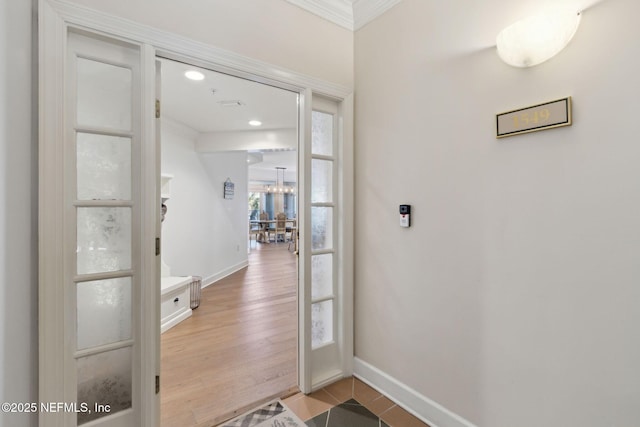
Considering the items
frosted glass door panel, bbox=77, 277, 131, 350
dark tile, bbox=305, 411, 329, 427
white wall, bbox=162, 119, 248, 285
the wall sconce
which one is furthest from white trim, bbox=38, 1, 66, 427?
white wall, bbox=162, 119, 248, 285

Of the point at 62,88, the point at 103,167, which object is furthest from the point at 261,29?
the point at 103,167

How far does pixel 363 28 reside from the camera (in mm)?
2295

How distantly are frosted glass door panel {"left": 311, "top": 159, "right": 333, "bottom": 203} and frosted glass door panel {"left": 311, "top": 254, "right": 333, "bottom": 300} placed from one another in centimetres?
49

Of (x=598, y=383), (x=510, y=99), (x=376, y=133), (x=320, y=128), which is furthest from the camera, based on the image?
(x=320, y=128)

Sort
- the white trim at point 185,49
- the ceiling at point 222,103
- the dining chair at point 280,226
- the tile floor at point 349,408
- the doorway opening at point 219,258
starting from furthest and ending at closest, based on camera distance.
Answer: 1. the dining chair at point 280,226
2. the ceiling at point 222,103
3. the doorway opening at point 219,258
4. the tile floor at point 349,408
5. the white trim at point 185,49

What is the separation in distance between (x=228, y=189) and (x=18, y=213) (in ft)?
15.3

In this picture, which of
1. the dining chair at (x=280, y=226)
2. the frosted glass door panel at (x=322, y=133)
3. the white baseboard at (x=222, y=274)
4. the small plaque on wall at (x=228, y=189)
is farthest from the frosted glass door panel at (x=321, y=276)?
the dining chair at (x=280, y=226)

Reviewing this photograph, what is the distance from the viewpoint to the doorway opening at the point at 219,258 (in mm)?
2230

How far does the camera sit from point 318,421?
1.82 m

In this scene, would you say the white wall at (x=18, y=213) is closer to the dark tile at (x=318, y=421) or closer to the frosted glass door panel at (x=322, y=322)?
the dark tile at (x=318, y=421)

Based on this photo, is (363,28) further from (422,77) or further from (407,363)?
(407,363)

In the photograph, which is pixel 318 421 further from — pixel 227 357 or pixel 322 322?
pixel 227 357

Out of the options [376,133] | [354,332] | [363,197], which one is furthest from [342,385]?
[376,133]

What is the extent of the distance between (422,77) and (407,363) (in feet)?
6.46
